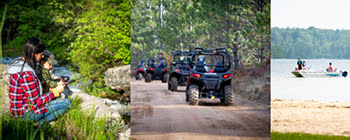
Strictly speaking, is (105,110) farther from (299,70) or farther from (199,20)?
(299,70)

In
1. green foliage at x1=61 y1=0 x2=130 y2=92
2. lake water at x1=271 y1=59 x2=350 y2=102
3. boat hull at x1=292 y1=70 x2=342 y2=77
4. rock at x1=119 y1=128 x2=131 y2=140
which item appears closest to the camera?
rock at x1=119 y1=128 x2=131 y2=140

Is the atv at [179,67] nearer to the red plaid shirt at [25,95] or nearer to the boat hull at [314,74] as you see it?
the red plaid shirt at [25,95]

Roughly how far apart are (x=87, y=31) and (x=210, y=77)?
2.42 meters

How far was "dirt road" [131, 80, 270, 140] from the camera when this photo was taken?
5016mm

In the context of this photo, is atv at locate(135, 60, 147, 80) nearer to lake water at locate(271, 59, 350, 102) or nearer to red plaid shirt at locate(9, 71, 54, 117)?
red plaid shirt at locate(9, 71, 54, 117)

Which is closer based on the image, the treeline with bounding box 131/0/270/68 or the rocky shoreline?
the rocky shoreline

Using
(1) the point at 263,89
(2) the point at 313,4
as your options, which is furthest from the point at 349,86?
(1) the point at 263,89

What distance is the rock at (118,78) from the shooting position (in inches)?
224

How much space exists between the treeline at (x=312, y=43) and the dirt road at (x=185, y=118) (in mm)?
3294

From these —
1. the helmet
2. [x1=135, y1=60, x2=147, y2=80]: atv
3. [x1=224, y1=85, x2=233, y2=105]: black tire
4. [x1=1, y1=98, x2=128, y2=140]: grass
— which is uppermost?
the helmet

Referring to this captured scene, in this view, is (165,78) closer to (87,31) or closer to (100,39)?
(100,39)

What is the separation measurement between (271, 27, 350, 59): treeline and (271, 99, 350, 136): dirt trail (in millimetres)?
1298

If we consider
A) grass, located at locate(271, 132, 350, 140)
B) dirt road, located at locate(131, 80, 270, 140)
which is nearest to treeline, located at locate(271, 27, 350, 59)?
grass, located at locate(271, 132, 350, 140)

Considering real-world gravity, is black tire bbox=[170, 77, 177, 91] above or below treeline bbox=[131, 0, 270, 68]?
below
